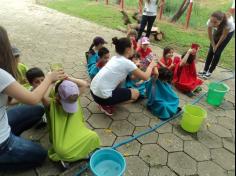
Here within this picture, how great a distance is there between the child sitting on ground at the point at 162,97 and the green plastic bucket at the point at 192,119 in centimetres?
29

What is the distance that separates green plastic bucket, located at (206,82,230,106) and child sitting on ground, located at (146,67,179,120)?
72 cm

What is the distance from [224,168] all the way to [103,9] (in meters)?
9.77

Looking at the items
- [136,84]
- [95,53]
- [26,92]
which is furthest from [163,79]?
[26,92]

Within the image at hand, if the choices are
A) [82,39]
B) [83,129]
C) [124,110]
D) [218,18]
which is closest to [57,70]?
[83,129]

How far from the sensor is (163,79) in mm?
3453

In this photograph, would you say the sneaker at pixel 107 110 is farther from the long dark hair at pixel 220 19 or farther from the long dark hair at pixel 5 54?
the long dark hair at pixel 220 19

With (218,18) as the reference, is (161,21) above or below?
below

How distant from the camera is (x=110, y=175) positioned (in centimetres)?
227

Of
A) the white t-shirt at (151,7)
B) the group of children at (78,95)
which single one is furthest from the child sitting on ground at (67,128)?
the white t-shirt at (151,7)

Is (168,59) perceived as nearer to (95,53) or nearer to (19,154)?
(95,53)

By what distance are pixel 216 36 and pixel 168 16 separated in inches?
248

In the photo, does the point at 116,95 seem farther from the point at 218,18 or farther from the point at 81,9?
the point at 81,9

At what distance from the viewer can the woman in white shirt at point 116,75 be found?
3092mm

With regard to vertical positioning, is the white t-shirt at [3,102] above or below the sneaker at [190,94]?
above
